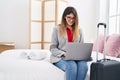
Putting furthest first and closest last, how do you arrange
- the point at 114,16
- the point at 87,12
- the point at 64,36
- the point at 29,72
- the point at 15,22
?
the point at 87,12 < the point at 15,22 < the point at 114,16 < the point at 64,36 < the point at 29,72

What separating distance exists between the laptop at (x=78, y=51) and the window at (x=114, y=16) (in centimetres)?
173

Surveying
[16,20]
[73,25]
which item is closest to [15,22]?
[16,20]

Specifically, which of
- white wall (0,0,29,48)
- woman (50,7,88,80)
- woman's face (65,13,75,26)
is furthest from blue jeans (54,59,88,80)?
white wall (0,0,29,48)

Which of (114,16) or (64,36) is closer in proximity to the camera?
(64,36)

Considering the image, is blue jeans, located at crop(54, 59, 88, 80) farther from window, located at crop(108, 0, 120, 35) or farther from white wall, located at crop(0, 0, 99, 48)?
white wall, located at crop(0, 0, 99, 48)

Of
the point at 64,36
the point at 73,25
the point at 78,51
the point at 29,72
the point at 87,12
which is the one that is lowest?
the point at 29,72

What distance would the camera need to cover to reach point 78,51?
6.25ft

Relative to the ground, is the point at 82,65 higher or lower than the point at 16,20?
lower

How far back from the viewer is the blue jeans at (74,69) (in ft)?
6.10

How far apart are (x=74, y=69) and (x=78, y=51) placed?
0.56ft

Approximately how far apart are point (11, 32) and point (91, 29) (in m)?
1.64

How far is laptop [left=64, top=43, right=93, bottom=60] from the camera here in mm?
1889

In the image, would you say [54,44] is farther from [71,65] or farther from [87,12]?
[87,12]

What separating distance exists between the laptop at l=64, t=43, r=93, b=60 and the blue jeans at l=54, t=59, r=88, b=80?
5cm
